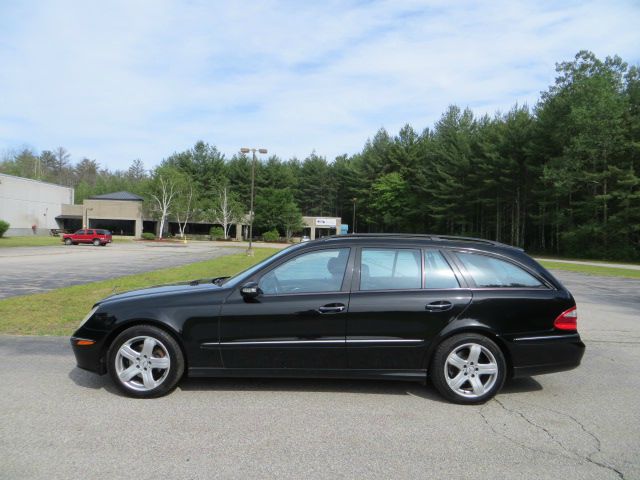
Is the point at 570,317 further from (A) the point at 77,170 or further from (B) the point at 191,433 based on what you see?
(A) the point at 77,170

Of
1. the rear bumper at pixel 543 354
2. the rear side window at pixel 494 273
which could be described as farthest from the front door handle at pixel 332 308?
the rear bumper at pixel 543 354

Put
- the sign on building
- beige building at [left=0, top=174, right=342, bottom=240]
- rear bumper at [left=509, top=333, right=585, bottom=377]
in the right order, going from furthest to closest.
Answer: the sign on building, beige building at [left=0, top=174, right=342, bottom=240], rear bumper at [left=509, top=333, right=585, bottom=377]

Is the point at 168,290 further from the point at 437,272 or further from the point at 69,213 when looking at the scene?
the point at 69,213

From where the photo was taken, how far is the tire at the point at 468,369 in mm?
4305

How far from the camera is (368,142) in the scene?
8738cm

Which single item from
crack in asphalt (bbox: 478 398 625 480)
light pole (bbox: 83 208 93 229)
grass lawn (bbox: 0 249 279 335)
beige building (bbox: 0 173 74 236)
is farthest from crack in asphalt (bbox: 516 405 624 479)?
light pole (bbox: 83 208 93 229)

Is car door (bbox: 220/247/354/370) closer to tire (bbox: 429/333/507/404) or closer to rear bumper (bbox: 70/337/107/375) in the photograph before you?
tire (bbox: 429/333/507/404)

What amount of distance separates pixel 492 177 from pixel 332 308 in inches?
2104

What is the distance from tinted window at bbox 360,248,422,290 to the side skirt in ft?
2.64

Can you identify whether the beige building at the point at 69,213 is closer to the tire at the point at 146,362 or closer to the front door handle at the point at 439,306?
the tire at the point at 146,362

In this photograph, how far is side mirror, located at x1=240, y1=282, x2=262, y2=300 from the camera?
4.29 m

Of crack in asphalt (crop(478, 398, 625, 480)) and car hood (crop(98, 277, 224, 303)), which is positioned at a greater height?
car hood (crop(98, 277, 224, 303))

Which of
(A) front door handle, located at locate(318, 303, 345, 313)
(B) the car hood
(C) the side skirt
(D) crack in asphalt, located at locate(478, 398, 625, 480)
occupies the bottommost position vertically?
(D) crack in asphalt, located at locate(478, 398, 625, 480)

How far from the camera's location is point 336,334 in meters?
4.28
